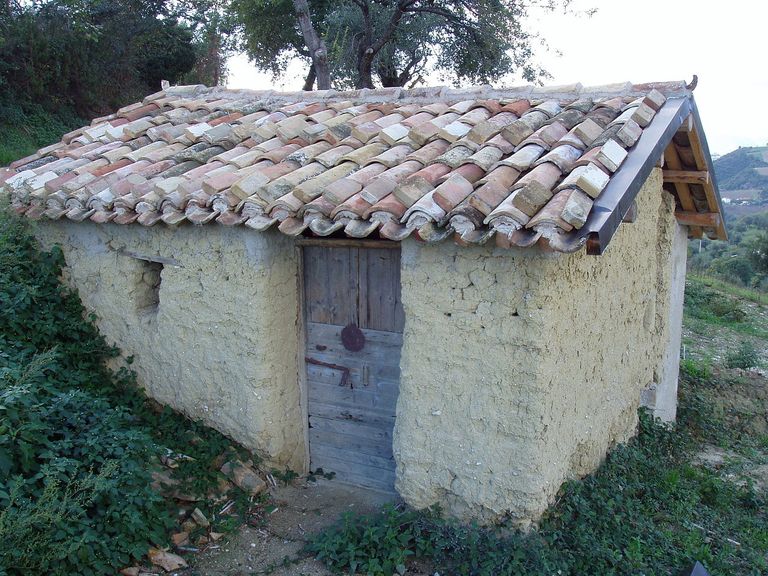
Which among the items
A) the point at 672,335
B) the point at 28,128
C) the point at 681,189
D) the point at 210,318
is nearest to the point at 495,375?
the point at 210,318

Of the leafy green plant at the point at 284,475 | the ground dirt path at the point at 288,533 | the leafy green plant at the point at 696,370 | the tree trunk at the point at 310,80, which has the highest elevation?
the tree trunk at the point at 310,80

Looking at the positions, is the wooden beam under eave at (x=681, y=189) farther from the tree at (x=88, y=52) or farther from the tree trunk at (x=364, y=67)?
the tree at (x=88, y=52)

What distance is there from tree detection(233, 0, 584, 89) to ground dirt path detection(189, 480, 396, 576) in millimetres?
11867

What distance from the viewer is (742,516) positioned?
208 inches

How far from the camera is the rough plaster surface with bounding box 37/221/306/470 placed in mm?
4918

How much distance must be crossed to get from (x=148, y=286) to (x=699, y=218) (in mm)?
5812

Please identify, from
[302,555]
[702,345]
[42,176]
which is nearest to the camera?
[302,555]

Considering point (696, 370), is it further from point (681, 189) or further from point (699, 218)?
point (681, 189)

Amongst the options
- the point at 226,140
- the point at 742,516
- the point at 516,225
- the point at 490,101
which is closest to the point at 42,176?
the point at 226,140

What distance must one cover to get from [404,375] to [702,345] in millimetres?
9120

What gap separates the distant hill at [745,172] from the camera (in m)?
47.4

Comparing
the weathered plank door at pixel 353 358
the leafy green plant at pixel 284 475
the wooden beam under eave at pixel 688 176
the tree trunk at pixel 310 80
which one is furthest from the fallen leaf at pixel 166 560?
the tree trunk at pixel 310 80

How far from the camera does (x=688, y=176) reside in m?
6.04

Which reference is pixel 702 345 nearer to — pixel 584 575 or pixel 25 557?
pixel 584 575
